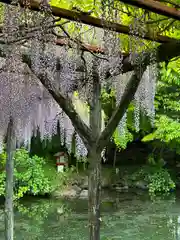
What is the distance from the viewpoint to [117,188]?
11430 mm

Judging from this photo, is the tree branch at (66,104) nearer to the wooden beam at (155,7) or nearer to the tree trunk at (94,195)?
the tree trunk at (94,195)

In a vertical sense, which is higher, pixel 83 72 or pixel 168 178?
pixel 83 72

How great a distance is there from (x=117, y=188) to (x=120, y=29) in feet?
30.3

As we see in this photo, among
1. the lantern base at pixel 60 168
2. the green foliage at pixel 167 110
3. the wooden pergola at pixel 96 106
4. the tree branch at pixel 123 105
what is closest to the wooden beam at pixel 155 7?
the wooden pergola at pixel 96 106

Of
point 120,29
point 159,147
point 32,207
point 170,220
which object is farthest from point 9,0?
point 159,147

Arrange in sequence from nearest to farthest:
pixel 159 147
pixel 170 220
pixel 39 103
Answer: pixel 39 103 → pixel 170 220 → pixel 159 147

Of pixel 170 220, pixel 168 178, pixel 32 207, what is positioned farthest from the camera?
pixel 168 178

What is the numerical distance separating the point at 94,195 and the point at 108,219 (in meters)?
4.35

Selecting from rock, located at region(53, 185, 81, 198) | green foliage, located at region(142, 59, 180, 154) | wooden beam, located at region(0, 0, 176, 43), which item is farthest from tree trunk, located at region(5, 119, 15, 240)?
rock, located at region(53, 185, 81, 198)

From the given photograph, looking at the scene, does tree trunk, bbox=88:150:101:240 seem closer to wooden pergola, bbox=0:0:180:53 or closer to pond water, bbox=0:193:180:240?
wooden pergola, bbox=0:0:180:53

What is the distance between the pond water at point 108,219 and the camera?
19.8ft

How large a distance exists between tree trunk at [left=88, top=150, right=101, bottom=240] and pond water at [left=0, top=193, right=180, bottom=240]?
2746mm

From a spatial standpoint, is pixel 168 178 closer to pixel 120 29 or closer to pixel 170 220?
pixel 170 220

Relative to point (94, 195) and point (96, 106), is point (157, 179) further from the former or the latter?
point (94, 195)
